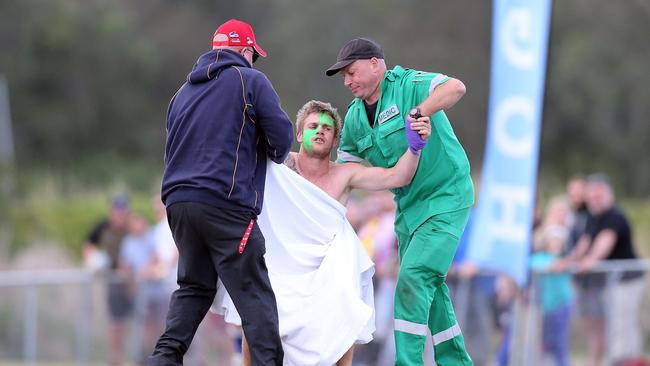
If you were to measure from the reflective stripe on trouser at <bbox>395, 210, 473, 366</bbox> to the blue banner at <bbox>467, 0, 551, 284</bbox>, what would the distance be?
4.11 metres

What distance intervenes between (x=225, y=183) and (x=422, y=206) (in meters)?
1.41

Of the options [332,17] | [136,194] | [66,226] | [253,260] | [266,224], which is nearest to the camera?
[253,260]

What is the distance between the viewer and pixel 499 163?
40.1 feet

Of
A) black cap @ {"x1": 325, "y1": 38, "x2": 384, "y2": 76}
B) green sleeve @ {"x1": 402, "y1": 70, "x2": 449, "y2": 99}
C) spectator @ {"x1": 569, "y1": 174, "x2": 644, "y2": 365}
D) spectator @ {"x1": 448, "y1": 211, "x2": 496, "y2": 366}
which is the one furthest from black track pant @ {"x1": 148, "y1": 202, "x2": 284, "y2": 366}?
spectator @ {"x1": 569, "y1": 174, "x2": 644, "y2": 365}

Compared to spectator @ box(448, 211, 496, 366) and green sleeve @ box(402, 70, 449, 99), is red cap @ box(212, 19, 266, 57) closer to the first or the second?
green sleeve @ box(402, 70, 449, 99)

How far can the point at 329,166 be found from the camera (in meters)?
8.12

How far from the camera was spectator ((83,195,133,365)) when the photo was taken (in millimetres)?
A: 14852

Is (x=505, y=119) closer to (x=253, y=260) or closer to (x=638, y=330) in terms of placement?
(x=638, y=330)

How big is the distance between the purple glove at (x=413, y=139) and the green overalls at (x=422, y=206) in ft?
0.62

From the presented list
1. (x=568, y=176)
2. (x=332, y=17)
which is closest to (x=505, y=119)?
(x=568, y=176)

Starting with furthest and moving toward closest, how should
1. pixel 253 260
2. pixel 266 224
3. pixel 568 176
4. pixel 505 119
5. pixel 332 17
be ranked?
1. pixel 332 17
2. pixel 568 176
3. pixel 505 119
4. pixel 266 224
5. pixel 253 260

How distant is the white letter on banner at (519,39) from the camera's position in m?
12.0

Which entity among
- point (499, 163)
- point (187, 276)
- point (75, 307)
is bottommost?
point (75, 307)

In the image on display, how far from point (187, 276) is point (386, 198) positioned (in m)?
7.31
